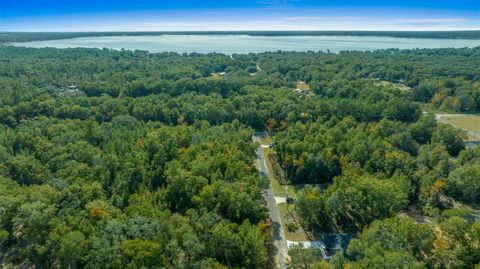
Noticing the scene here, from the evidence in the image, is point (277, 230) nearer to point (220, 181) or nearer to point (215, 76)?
point (220, 181)

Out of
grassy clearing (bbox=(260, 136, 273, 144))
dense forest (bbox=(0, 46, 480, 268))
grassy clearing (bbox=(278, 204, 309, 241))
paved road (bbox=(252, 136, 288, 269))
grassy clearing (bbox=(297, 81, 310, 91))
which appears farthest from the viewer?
grassy clearing (bbox=(297, 81, 310, 91))

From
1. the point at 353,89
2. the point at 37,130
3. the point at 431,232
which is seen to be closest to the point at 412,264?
the point at 431,232

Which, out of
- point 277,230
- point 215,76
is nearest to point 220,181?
point 277,230

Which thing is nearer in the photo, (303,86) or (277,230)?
(277,230)

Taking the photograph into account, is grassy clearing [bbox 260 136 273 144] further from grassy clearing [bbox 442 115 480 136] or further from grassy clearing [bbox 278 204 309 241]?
grassy clearing [bbox 442 115 480 136]

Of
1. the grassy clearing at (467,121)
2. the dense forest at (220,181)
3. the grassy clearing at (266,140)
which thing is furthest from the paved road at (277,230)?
the grassy clearing at (467,121)

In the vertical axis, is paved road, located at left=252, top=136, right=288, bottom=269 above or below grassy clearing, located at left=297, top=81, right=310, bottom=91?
below

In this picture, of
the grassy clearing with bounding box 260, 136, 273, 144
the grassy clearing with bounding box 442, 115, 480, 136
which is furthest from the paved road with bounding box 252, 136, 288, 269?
the grassy clearing with bounding box 442, 115, 480, 136
